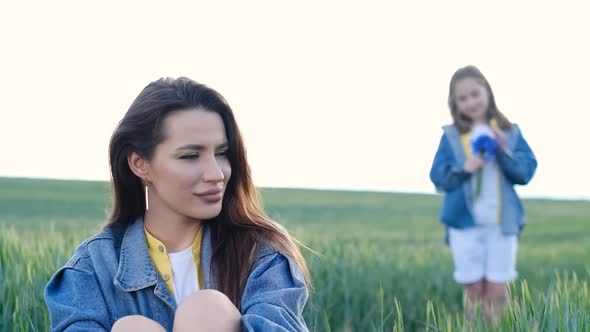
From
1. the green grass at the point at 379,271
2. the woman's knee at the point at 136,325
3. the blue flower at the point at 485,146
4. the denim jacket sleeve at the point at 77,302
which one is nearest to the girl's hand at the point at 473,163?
the blue flower at the point at 485,146

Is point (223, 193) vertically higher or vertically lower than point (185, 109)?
lower

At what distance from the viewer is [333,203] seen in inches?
818

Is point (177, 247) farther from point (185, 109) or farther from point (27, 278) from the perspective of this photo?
point (27, 278)

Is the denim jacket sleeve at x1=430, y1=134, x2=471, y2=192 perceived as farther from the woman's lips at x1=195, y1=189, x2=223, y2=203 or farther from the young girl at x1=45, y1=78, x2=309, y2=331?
the woman's lips at x1=195, y1=189, x2=223, y2=203

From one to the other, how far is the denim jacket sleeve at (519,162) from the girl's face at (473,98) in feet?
0.85

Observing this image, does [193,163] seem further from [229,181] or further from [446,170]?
[446,170]

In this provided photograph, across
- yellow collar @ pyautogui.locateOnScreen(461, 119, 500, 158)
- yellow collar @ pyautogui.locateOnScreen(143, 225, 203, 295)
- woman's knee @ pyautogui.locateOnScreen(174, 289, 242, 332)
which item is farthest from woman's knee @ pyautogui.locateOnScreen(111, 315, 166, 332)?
yellow collar @ pyautogui.locateOnScreen(461, 119, 500, 158)

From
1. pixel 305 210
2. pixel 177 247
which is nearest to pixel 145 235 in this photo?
pixel 177 247

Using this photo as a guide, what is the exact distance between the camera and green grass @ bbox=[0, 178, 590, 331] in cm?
314

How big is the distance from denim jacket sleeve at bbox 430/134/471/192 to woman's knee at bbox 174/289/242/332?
327cm

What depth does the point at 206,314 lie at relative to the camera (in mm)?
2424

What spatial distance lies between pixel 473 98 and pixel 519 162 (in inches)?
18.6

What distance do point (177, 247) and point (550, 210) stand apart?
731 inches

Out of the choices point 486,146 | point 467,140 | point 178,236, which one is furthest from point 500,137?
point 178,236
